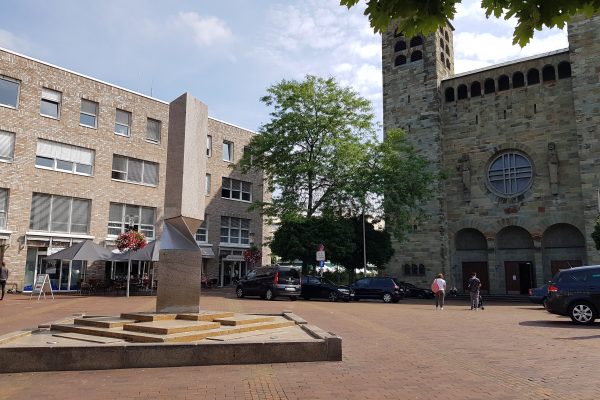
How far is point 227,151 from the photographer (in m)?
42.6

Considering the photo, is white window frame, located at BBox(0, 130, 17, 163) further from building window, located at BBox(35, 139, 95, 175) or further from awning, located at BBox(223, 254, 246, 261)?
awning, located at BBox(223, 254, 246, 261)

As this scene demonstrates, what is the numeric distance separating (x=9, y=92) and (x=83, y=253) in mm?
11146

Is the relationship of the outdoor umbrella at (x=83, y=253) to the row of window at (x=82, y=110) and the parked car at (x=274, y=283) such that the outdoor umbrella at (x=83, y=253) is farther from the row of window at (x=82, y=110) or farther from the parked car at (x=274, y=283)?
the row of window at (x=82, y=110)

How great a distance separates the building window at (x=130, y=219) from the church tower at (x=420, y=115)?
18636 mm

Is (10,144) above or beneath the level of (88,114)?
beneath

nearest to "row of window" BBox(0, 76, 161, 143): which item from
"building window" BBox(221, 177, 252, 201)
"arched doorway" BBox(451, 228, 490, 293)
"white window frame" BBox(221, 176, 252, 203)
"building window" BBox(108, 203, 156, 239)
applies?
"building window" BBox(108, 203, 156, 239)

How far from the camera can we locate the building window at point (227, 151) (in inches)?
1662

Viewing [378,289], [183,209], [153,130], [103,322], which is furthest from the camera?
[153,130]

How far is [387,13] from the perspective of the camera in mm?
3643

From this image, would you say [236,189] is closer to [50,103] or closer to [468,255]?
[50,103]

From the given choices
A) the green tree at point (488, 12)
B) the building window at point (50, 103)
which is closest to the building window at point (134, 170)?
the building window at point (50, 103)

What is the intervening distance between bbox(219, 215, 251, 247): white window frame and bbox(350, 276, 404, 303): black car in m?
16.9

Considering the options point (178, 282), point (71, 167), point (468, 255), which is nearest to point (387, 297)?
point (468, 255)

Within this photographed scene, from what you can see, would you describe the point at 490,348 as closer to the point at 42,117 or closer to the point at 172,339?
the point at 172,339
